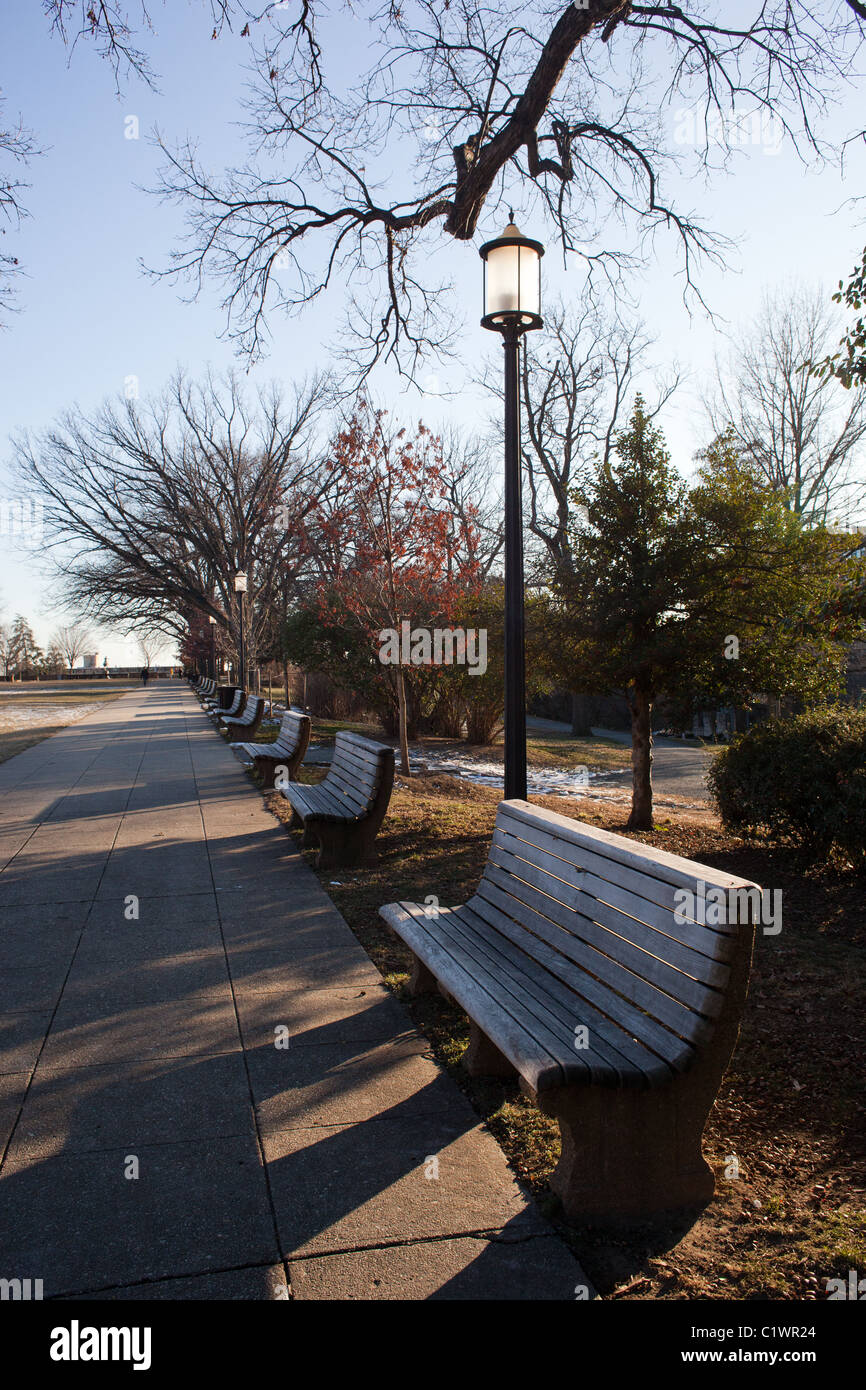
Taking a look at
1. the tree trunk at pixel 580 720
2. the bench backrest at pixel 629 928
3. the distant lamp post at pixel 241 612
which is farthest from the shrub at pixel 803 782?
the tree trunk at pixel 580 720

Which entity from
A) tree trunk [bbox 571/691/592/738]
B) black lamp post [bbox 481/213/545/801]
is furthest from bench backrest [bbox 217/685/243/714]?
black lamp post [bbox 481/213/545/801]

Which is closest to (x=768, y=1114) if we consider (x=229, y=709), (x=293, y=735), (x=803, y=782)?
(x=803, y=782)

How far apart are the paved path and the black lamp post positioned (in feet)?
Result: 5.41

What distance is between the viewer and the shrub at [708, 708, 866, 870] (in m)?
6.27

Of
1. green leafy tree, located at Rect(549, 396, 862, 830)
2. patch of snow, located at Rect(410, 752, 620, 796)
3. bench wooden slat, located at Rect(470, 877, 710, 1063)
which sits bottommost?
patch of snow, located at Rect(410, 752, 620, 796)

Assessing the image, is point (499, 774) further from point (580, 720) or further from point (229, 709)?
point (580, 720)

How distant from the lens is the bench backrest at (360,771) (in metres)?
6.70

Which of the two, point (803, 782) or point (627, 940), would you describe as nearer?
point (627, 940)

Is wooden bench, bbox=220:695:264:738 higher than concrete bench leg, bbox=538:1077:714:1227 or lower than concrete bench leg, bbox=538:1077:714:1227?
higher

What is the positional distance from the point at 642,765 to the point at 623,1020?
666 cm

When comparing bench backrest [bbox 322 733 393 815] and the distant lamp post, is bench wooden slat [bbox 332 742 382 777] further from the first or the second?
the distant lamp post

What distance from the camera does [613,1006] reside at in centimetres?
294

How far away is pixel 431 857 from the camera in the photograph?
7.15 m
